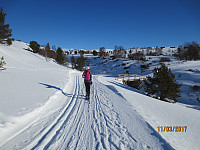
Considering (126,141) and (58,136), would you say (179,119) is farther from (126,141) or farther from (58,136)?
(58,136)

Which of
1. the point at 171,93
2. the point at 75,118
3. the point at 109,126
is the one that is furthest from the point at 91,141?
the point at 171,93

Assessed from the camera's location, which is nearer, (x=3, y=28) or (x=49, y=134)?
(x=49, y=134)

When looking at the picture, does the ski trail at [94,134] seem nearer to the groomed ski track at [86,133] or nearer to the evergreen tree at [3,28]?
the groomed ski track at [86,133]

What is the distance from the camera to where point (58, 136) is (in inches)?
102

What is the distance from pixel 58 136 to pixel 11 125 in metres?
1.71
